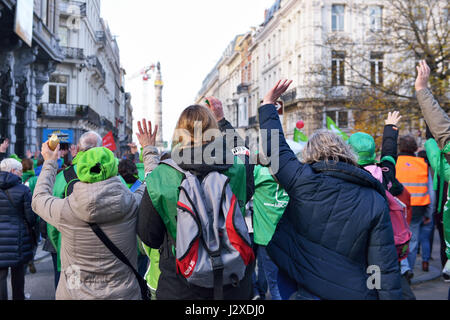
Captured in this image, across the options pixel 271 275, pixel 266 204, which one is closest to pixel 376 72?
pixel 271 275

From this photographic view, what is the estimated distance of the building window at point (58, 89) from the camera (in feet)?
128

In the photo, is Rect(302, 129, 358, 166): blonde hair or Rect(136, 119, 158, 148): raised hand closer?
Rect(302, 129, 358, 166): blonde hair

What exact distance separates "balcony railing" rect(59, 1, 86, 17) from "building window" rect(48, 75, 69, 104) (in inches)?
196

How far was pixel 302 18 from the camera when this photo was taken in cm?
3772

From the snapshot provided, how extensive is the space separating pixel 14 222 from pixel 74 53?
36.3 metres

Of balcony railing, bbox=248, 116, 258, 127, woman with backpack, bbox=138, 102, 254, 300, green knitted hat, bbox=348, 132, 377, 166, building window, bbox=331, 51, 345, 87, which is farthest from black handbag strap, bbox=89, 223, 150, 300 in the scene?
balcony railing, bbox=248, 116, 258, 127

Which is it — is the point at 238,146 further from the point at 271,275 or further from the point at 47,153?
the point at 271,275

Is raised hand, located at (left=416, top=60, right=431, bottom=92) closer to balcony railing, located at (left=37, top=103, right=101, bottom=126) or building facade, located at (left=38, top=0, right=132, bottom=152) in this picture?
building facade, located at (left=38, top=0, right=132, bottom=152)

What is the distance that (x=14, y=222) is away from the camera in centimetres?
511

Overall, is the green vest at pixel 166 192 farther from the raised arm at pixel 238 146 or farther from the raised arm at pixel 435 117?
the raised arm at pixel 435 117

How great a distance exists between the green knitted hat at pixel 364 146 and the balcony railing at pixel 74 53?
123 feet

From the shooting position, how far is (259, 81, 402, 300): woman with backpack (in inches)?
112

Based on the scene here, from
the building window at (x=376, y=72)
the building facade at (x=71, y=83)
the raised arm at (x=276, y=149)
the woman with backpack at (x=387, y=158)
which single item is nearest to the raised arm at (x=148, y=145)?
the raised arm at (x=276, y=149)
